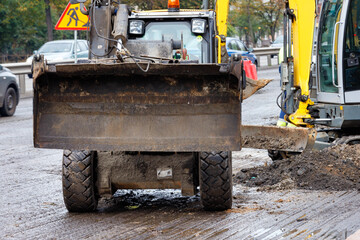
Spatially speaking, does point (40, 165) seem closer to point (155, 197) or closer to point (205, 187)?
point (155, 197)

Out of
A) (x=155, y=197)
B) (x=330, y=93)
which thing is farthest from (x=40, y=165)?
(x=330, y=93)

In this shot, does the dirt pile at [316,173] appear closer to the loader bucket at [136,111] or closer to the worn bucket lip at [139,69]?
the loader bucket at [136,111]

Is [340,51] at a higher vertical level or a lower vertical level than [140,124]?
higher

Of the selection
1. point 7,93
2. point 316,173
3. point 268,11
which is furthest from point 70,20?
point 268,11

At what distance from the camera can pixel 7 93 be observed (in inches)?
679

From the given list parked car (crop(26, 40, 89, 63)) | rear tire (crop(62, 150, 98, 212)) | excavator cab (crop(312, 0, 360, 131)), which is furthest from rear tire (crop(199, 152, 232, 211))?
parked car (crop(26, 40, 89, 63))

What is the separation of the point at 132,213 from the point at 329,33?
4360mm

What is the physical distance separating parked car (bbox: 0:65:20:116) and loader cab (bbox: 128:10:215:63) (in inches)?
355

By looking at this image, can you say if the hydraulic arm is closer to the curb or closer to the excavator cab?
the excavator cab

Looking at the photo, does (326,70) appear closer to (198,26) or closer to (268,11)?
(198,26)

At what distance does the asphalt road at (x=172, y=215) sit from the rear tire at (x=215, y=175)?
0.77ft

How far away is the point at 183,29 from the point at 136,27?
0.61 m

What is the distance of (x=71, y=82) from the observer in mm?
6289

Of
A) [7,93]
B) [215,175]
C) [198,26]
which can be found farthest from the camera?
[7,93]
